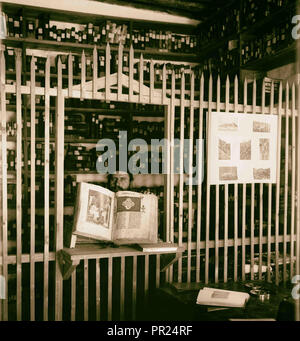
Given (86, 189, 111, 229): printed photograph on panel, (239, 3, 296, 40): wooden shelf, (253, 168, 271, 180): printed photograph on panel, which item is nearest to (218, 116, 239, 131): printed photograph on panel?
(253, 168, 271, 180): printed photograph on panel

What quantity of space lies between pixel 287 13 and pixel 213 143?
2.00m

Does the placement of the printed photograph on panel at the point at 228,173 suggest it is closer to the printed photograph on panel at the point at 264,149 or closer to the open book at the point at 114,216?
the printed photograph on panel at the point at 264,149

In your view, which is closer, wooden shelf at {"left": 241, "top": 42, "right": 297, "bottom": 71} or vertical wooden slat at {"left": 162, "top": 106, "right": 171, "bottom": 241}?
vertical wooden slat at {"left": 162, "top": 106, "right": 171, "bottom": 241}

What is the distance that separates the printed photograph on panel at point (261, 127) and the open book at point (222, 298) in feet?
3.90

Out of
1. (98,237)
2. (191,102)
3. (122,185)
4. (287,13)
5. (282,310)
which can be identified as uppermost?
(287,13)

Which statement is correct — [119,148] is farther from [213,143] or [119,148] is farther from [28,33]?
[213,143]

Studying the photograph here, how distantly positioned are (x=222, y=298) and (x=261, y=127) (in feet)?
4.31

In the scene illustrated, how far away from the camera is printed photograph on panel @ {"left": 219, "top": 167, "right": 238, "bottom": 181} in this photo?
288cm

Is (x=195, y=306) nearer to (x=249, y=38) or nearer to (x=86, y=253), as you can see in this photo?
(x=86, y=253)

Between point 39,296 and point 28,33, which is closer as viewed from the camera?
point 39,296

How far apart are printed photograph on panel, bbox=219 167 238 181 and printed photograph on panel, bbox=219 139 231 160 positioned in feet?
0.25

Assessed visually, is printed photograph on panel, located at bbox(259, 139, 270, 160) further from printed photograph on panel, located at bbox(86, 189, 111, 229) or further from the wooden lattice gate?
printed photograph on panel, located at bbox(86, 189, 111, 229)

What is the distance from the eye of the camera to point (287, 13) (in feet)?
13.2

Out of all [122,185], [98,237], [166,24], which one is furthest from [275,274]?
[166,24]
